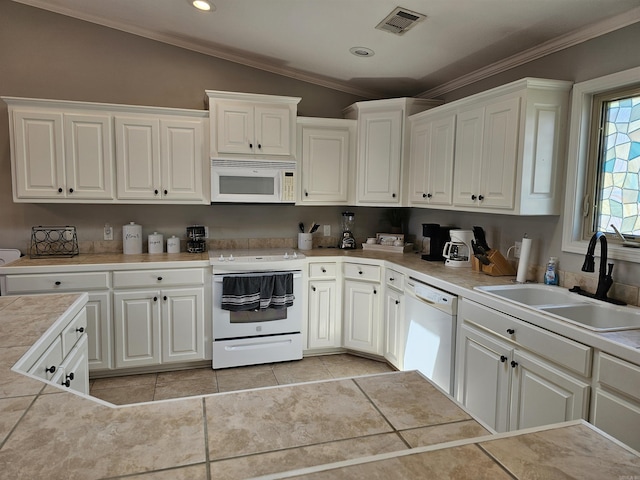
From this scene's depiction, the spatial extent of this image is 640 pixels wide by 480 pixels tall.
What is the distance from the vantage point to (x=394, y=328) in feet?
11.4

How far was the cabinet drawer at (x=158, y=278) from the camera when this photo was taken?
326cm

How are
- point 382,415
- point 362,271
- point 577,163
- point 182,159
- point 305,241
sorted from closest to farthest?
1. point 382,415
2. point 577,163
3. point 182,159
4. point 362,271
5. point 305,241

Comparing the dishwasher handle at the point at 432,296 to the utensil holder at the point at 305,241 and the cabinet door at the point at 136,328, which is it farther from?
the cabinet door at the point at 136,328

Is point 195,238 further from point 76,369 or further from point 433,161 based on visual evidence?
point 433,161

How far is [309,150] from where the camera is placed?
153 inches

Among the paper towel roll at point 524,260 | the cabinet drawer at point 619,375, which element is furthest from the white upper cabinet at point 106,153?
the cabinet drawer at point 619,375

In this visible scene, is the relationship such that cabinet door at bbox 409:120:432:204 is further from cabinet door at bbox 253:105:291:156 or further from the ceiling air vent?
cabinet door at bbox 253:105:291:156

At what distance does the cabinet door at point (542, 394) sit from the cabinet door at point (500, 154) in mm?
1018

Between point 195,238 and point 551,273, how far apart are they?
285 centimetres

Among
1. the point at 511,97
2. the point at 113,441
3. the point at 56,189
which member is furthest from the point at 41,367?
the point at 511,97

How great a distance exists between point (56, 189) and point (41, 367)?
2.28 metres

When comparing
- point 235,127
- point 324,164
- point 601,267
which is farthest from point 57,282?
point 601,267

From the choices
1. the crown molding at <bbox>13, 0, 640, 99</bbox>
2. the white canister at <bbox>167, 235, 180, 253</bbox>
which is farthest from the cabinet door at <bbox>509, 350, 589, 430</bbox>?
the white canister at <bbox>167, 235, 180, 253</bbox>

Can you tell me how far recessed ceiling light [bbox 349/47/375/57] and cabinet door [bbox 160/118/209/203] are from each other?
1.41m
